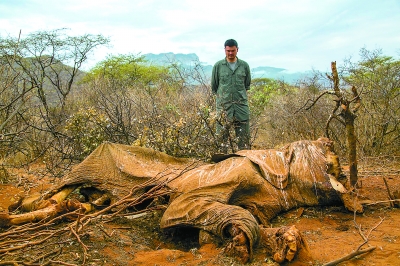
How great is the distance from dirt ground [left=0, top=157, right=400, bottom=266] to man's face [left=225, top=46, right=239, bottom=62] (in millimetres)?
3164

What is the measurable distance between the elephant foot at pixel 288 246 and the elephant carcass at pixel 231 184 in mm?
54

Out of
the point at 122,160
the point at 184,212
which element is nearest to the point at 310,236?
the point at 184,212

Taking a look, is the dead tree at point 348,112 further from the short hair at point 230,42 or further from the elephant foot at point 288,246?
the short hair at point 230,42

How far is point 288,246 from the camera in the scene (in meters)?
3.46

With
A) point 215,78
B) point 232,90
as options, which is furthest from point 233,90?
point 215,78

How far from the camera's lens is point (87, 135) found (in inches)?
275

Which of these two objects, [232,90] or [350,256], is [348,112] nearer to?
[350,256]

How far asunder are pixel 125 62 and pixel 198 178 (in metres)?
19.8

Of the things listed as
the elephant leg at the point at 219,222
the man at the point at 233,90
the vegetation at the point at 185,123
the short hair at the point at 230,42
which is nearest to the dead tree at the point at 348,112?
the vegetation at the point at 185,123

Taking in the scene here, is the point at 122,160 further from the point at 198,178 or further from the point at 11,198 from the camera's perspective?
the point at 11,198

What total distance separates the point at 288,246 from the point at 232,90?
4.15m

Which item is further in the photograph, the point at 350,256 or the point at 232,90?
the point at 232,90

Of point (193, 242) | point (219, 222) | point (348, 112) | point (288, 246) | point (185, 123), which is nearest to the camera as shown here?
point (288, 246)

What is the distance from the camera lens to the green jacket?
23.5ft
